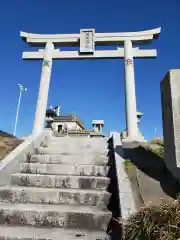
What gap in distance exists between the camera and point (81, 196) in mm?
3193

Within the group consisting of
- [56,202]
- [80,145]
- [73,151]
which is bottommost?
[56,202]

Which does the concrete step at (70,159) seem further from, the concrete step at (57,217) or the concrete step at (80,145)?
the concrete step at (57,217)

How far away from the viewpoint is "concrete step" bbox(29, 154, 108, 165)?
4461 millimetres

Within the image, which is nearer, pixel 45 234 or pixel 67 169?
pixel 45 234

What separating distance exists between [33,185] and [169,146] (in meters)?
2.33

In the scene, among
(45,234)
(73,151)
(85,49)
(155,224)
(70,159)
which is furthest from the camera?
(85,49)

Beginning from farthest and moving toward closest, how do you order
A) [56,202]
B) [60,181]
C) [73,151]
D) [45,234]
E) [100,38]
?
[100,38] < [73,151] < [60,181] < [56,202] < [45,234]

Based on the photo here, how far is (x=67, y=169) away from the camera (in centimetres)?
406

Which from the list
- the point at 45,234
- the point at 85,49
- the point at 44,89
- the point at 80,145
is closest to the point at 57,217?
the point at 45,234

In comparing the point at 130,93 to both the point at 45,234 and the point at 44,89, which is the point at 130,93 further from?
the point at 45,234

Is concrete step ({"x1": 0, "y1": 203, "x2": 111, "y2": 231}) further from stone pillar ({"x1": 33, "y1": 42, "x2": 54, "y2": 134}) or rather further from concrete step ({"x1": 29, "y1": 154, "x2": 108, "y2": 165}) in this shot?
stone pillar ({"x1": 33, "y1": 42, "x2": 54, "y2": 134})

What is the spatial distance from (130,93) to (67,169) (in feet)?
17.3

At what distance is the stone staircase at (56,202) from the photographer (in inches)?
104

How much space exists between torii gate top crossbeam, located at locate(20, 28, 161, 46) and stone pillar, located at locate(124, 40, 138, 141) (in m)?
0.37
